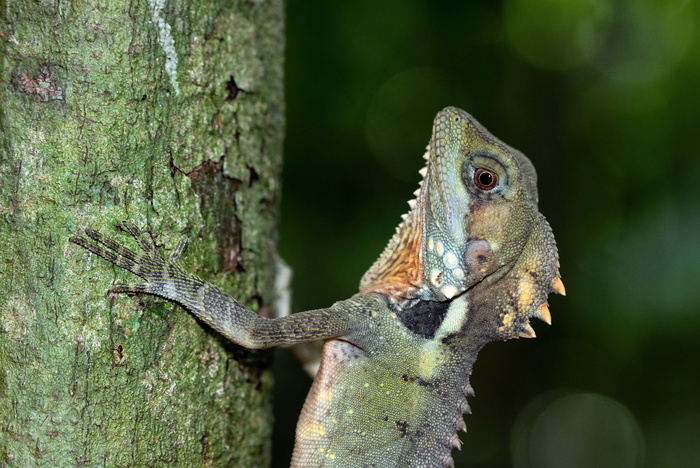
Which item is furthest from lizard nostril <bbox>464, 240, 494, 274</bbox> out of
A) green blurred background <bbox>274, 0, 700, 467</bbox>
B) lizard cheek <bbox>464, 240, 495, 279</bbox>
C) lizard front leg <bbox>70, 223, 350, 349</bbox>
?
green blurred background <bbox>274, 0, 700, 467</bbox>

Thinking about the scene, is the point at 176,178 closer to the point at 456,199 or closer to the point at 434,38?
the point at 456,199

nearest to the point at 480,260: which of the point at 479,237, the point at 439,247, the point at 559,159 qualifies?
the point at 479,237

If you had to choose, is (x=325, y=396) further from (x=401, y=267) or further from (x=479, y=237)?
(x=479, y=237)

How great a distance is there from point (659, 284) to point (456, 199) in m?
3.98

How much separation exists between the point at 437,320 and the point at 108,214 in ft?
6.46

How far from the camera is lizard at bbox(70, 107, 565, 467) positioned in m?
3.23

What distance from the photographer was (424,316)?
333cm

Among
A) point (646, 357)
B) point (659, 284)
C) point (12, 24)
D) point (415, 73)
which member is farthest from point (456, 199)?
Answer: point (415, 73)

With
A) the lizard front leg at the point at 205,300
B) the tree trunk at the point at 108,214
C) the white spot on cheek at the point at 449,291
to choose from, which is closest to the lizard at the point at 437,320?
the white spot on cheek at the point at 449,291

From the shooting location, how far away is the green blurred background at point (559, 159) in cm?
687

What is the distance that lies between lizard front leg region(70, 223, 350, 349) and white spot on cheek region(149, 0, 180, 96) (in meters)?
0.77

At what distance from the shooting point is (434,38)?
8.68m

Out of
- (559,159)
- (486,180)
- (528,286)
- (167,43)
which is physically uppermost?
(559,159)

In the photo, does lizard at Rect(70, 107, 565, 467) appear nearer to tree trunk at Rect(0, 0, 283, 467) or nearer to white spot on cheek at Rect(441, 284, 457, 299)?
white spot on cheek at Rect(441, 284, 457, 299)
